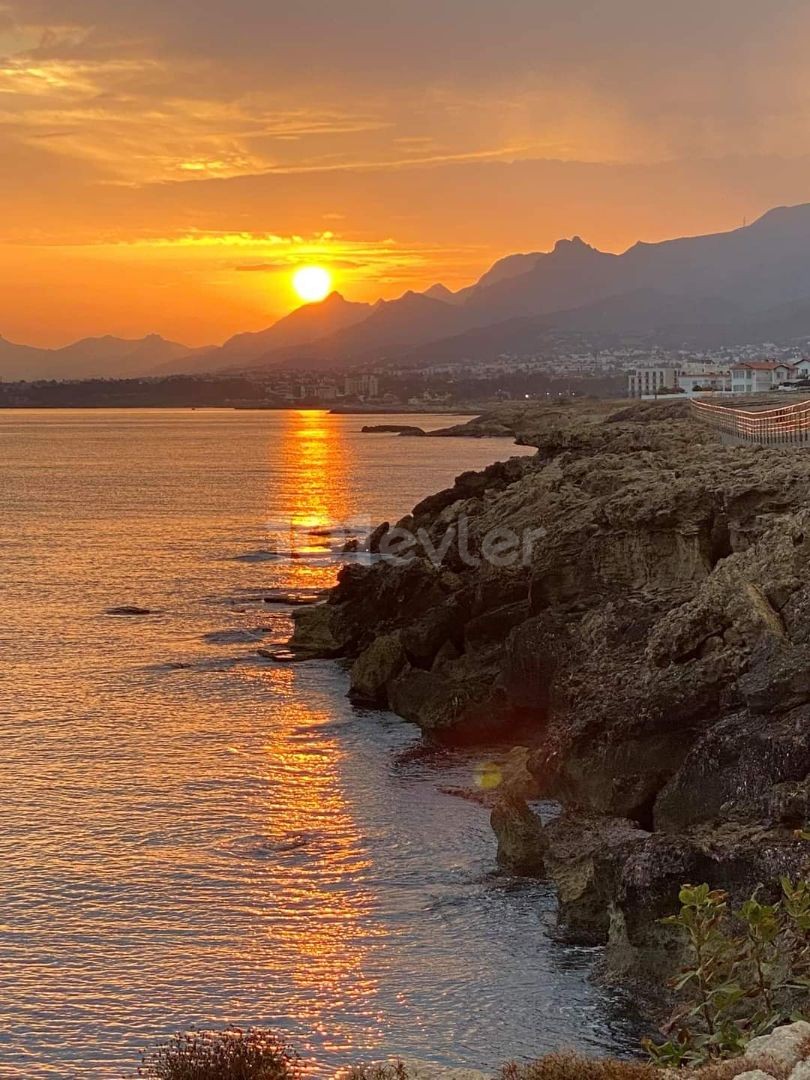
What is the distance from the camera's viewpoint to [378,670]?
27.3 meters

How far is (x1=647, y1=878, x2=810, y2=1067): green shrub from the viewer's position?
9.12 metres

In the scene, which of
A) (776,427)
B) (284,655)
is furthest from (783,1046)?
(776,427)

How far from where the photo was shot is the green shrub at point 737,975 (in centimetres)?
912

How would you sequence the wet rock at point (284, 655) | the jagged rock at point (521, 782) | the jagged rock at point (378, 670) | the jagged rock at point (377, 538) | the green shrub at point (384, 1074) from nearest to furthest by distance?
the green shrub at point (384, 1074), the jagged rock at point (521, 782), the jagged rock at point (378, 670), the wet rock at point (284, 655), the jagged rock at point (377, 538)

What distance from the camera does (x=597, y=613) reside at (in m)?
21.2

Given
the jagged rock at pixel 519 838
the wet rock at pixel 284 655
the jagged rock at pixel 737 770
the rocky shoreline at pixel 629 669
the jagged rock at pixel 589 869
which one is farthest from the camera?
the wet rock at pixel 284 655

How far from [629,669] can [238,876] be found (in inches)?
241

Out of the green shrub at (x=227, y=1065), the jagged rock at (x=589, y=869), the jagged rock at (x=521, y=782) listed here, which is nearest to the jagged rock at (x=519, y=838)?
the jagged rock at (x=589, y=869)

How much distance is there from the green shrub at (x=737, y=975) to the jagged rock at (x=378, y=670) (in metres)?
15.7

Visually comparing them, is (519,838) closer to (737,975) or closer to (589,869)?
(589,869)

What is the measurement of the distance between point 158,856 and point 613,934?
6.97m

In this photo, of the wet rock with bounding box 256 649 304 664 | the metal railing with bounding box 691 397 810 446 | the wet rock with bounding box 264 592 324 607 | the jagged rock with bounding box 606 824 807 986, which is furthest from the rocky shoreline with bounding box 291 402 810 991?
the wet rock with bounding box 264 592 324 607

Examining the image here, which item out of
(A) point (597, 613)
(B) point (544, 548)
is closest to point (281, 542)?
(B) point (544, 548)

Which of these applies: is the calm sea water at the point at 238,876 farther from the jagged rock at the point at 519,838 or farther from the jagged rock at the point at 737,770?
the jagged rock at the point at 737,770
